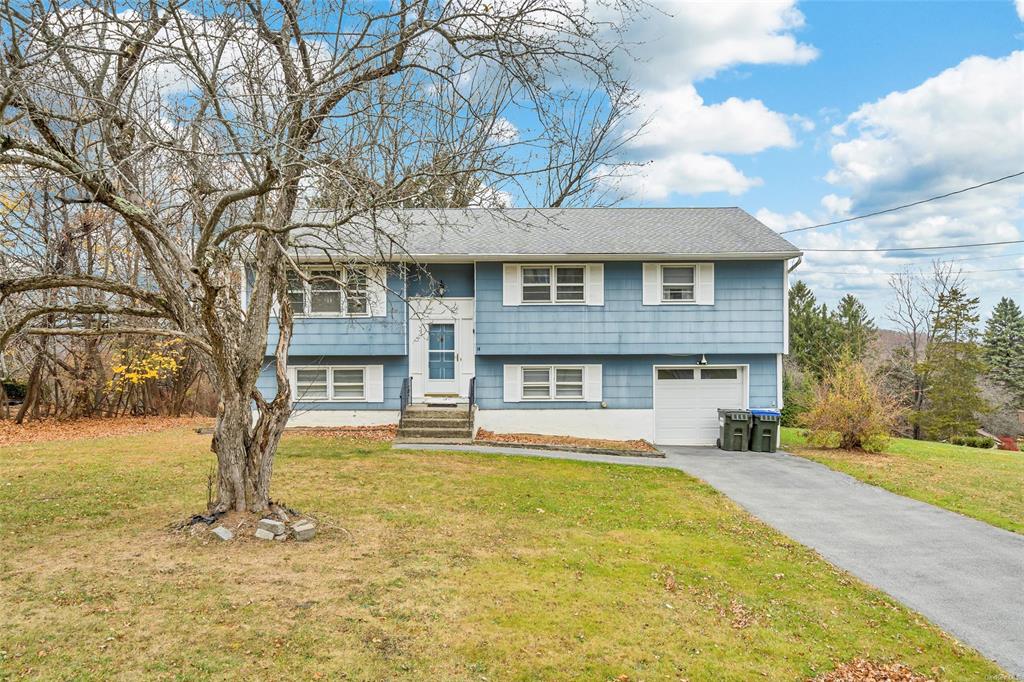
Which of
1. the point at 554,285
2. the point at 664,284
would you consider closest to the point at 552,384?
the point at 554,285

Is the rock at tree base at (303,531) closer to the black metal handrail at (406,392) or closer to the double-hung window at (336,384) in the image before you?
the black metal handrail at (406,392)

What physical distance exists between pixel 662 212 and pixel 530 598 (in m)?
14.6

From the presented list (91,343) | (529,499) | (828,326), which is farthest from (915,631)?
(828,326)

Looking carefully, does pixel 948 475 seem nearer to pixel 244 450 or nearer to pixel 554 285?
pixel 554 285

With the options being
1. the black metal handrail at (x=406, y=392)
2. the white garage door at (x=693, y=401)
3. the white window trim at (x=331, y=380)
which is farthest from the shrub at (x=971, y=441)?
the white window trim at (x=331, y=380)

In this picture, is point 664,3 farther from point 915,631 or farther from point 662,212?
point 662,212

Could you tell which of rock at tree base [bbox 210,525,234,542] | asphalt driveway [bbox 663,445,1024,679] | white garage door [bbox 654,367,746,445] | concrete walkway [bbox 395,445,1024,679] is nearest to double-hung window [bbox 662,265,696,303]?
white garage door [bbox 654,367,746,445]

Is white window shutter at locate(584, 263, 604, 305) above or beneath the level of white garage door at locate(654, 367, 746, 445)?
above

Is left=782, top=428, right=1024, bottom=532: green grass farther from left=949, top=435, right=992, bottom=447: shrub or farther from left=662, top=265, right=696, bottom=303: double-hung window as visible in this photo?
left=949, top=435, right=992, bottom=447: shrub

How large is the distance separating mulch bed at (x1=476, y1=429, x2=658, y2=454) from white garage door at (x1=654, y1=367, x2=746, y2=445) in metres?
1.00

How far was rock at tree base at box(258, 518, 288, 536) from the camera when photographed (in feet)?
21.9

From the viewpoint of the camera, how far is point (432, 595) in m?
5.43

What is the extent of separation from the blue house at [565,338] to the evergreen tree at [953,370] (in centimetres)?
2095

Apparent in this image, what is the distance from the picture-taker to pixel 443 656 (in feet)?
14.4
